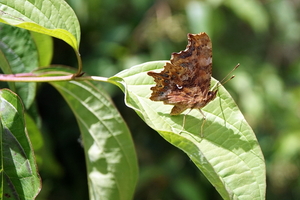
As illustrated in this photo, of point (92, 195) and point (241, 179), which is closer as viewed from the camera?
point (241, 179)

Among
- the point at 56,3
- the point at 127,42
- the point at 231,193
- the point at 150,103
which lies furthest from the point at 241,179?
the point at 127,42

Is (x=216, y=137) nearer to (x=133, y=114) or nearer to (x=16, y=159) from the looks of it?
(x=16, y=159)

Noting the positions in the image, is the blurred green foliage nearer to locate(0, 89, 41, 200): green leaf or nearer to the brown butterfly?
the brown butterfly

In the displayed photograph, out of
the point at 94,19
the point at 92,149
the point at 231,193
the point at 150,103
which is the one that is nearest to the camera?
the point at 231,193

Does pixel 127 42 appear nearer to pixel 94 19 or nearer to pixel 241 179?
pixel 94 19

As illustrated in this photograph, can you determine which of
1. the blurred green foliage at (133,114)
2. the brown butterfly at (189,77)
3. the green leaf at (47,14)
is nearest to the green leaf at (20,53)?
the green leaf at (47,14)

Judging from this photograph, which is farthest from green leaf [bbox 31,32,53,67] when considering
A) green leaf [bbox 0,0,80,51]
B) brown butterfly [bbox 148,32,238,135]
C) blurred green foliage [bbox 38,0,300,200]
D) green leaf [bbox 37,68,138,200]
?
blurred green foliage [bbox 38,0,300,200]

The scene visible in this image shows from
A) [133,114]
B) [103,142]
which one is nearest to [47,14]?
[103,142]
